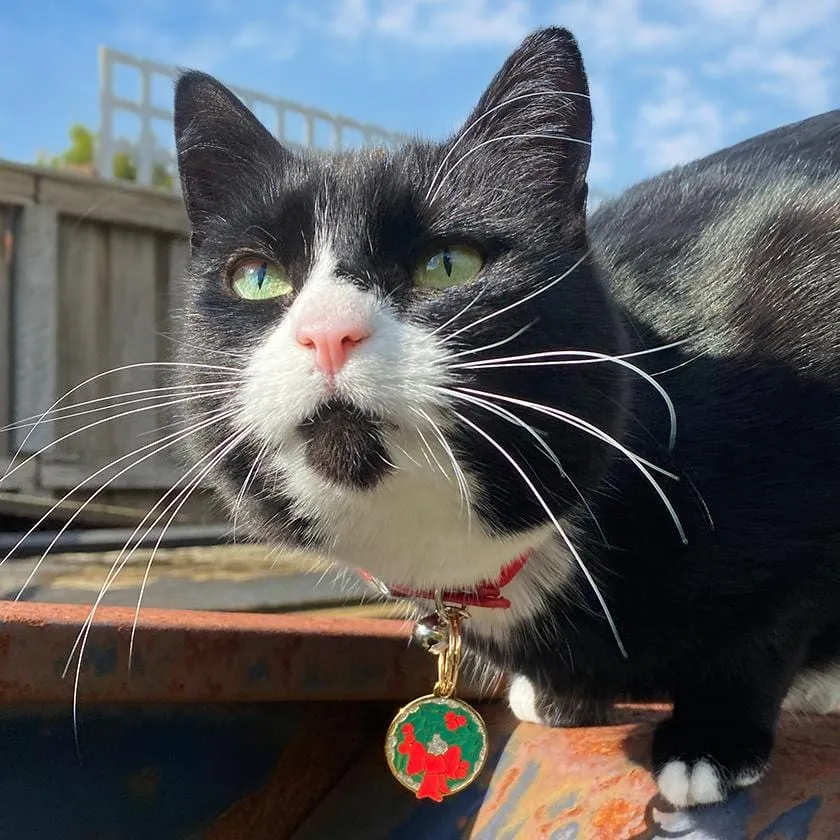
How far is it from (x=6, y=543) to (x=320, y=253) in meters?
1.36

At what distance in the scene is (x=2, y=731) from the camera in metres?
0.65

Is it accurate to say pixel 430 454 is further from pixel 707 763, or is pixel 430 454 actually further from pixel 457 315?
pixel 707 763

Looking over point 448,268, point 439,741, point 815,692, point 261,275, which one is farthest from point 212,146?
point 815,692

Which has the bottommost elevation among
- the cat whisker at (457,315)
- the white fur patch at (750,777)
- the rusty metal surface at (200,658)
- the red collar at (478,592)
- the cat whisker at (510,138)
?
the white fur patch at (750,777)

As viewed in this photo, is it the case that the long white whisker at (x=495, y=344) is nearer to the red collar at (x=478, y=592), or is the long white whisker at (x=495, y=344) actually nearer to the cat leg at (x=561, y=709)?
the red collar at (x=478, y=592)

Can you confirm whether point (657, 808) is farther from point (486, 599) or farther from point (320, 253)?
point (320, 253)

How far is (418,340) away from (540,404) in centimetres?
11

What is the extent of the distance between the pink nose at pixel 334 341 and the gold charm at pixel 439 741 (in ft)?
0.91

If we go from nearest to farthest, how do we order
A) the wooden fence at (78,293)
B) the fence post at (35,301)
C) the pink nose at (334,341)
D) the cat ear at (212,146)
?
the pink nose at (334,341)
the cat ear at (212,146)
the wooden fence at (78,293)
the fence post at (35,301)

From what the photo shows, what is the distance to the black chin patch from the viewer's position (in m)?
0.60

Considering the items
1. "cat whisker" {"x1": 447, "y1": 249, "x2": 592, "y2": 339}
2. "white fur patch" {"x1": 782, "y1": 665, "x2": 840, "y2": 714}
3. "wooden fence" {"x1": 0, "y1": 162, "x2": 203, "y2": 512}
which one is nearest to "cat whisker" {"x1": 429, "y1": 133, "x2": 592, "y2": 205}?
"cat whisker" {"x1": 447, "y1": 249, "x2": 592, "y2": 339}

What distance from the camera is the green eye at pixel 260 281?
2.31 feet

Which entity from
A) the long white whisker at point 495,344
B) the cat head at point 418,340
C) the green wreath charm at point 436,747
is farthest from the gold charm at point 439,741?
the long white whisker at point 495,344

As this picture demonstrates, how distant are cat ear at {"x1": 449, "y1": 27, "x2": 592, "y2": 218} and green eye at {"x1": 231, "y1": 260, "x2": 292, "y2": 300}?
18 cm
